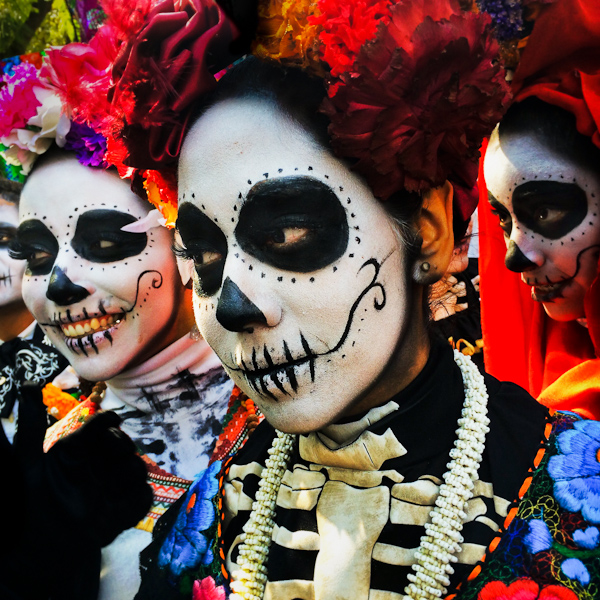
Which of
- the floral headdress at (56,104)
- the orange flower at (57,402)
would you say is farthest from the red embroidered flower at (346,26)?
the orange flower at (57,402)

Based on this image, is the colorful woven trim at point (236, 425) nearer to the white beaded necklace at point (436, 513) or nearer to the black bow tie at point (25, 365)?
the white beaded necklace at point (436, 513)

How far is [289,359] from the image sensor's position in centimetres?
135

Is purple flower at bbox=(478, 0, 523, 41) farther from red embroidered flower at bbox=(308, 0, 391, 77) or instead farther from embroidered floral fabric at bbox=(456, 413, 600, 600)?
embroidered floral fabric at bbox=(456, 413, 600, 600)

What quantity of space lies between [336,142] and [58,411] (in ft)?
7.78

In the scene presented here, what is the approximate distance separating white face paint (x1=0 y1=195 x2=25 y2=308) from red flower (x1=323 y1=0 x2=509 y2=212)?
9.12 ft

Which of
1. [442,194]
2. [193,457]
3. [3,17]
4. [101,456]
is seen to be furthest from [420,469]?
[3,17]

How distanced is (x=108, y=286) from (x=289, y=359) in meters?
1.19

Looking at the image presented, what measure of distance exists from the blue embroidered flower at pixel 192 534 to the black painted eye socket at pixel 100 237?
3.24ft

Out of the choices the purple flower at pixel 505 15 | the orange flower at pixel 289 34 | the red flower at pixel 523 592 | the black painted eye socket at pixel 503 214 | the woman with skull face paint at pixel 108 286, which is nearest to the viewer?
the red flower at pixel 523 592

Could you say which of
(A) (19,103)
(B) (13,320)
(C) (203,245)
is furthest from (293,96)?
(B) (13,320)

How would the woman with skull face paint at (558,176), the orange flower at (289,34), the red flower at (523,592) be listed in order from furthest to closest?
the woman with skull face paint at (558,176)
the orange flower at (289,34)
the red flower at (523,592)

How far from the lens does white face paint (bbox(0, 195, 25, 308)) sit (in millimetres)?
3588

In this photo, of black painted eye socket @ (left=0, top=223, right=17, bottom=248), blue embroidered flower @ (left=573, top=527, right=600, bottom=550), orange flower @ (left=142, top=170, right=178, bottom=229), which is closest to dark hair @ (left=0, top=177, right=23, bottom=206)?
black painted eye socket @ (left=0, top=223, right=17, bottom=248)

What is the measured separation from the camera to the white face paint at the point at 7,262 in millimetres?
3588
